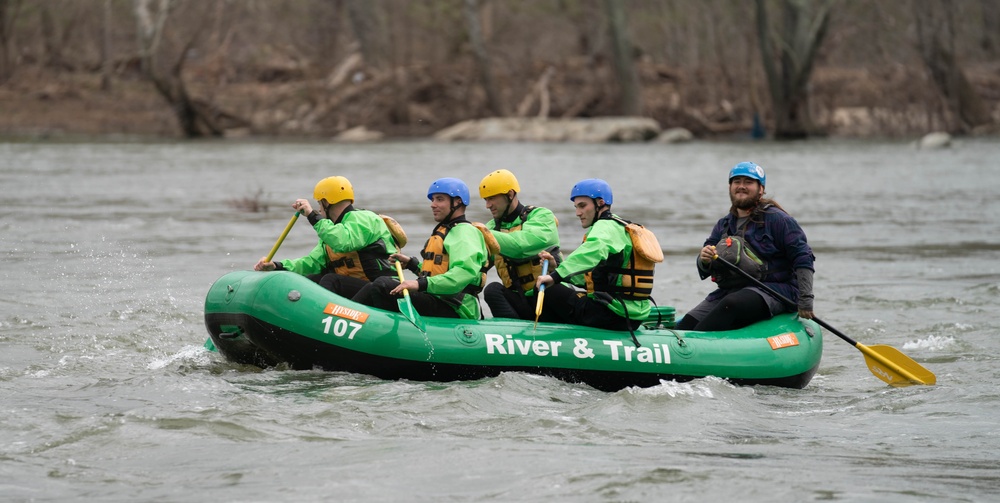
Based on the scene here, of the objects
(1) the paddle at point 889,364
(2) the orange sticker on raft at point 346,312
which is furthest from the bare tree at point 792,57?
(2) the orange sticker on raft at point 346,312

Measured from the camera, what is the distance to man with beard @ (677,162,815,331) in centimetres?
857

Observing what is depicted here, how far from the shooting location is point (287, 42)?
181 feet

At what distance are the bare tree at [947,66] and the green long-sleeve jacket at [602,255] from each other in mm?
32059

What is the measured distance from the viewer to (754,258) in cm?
863

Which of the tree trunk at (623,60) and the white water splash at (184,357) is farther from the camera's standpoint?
the tree trunk at (623,60)

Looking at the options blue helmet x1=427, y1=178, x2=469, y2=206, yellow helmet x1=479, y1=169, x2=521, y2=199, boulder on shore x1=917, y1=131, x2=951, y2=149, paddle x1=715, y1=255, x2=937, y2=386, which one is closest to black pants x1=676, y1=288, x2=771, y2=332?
paddle x1=715, y1=255, x2=937, y2=386

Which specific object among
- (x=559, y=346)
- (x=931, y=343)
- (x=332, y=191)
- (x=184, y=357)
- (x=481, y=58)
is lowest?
(x=931, y=343)

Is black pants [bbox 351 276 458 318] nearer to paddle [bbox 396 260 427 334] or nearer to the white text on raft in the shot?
paddle [bbox 396 260 427 334]

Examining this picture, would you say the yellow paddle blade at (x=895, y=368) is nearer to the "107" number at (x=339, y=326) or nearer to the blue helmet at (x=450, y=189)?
the blue helmet at (x=450, y=189)

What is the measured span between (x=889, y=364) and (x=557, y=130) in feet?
109

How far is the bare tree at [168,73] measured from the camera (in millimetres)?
36656

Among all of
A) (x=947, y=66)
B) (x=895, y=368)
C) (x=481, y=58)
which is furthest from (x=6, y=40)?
(x=895, y=368)

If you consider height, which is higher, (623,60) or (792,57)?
(792,57)

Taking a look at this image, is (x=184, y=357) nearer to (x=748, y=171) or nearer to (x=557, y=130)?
(x=748, y=171)
